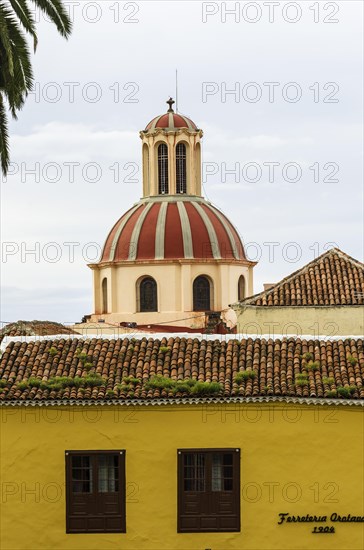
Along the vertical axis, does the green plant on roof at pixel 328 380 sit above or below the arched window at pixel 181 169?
below

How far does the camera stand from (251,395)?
2425 cm

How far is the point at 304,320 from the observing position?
33.0 metres

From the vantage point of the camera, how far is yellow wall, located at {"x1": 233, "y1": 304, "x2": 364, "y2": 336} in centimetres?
3281

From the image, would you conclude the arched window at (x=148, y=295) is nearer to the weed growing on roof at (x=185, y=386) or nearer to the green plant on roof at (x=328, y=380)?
the weed growing on roof at (x=185, y=386)

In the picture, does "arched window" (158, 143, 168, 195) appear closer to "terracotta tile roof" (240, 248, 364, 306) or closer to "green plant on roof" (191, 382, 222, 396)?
"terracotta tile roof" (240, 248, 364, 306)

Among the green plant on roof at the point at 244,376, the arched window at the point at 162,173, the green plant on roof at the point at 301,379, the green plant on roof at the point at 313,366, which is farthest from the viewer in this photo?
the arched window at the point at 162,173

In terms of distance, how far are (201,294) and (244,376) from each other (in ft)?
80.3

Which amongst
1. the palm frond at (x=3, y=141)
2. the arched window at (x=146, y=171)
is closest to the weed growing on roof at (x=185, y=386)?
the palm frond at (x=3, y=141)

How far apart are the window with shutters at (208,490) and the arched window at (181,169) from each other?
26417mm

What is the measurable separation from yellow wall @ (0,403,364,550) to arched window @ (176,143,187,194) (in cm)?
2630

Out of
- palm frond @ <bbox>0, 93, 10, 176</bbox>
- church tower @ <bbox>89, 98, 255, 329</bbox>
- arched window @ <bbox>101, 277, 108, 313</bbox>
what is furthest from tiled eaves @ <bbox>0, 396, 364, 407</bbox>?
arched window @ <bbox>101, 277, 108, 313</bbox>

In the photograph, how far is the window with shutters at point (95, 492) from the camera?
24.4 metres

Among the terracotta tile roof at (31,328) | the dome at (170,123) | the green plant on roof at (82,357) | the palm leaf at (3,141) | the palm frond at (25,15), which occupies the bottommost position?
the green plant on roof at (82,357)

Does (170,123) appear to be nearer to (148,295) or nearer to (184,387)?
(148,295)
